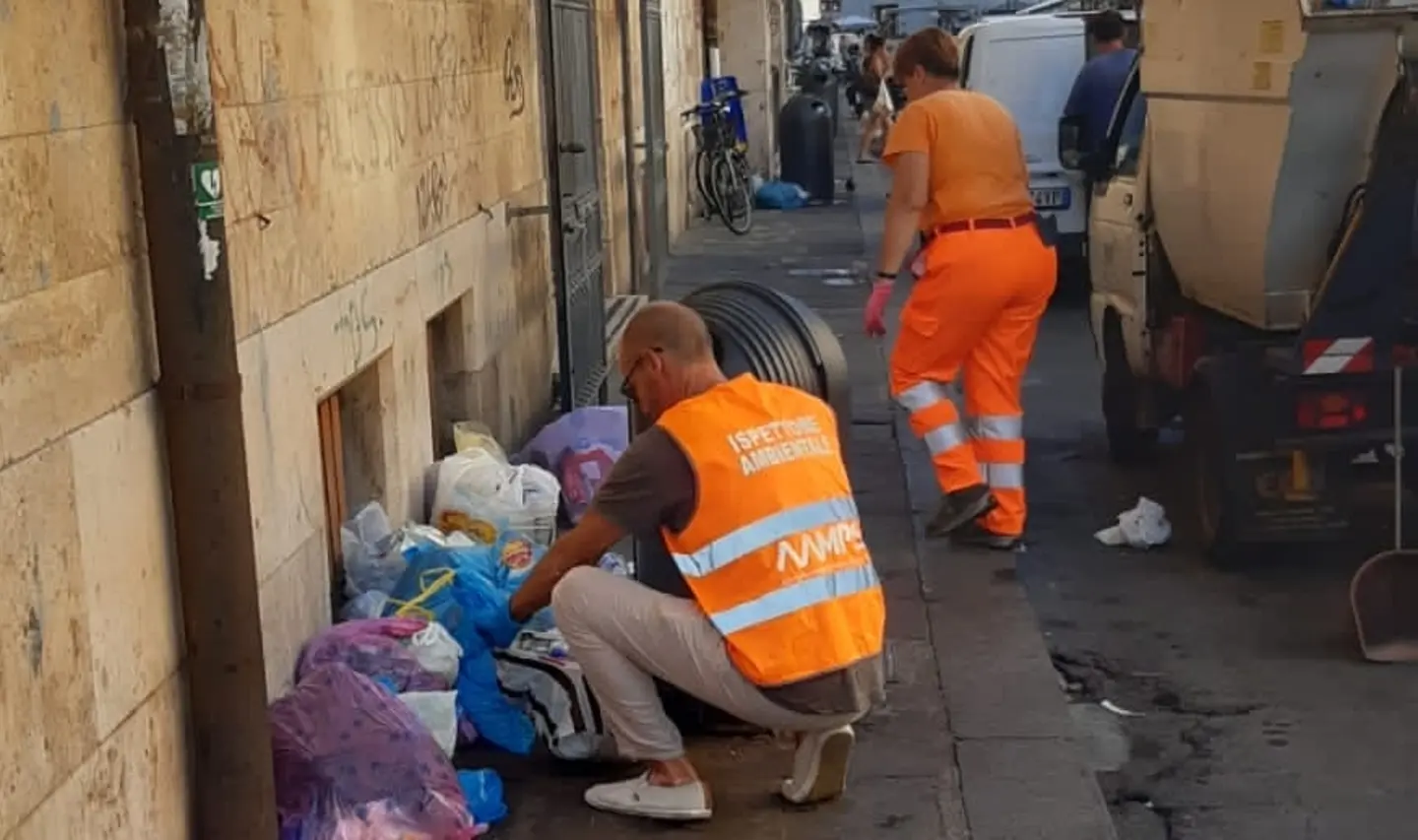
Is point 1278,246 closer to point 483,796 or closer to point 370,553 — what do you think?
point 370,553

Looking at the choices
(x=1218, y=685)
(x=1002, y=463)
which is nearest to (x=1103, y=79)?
(x=1002, y=463)

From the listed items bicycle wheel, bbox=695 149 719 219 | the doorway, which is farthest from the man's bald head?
bicycle wheel, bbox=695 149 719 219

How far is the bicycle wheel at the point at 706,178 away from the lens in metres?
20.6

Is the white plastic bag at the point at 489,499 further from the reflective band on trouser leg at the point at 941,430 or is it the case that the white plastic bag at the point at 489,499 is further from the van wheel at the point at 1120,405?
the van wheel at the point at 1120,405

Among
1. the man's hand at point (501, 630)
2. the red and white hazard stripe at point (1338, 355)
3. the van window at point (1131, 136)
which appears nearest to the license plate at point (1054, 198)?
the van window at point (1131, 136)

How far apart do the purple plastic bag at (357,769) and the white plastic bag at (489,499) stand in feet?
6.59

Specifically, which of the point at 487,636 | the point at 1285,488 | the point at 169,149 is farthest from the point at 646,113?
the point at 169,149

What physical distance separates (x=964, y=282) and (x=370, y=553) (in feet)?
8.23

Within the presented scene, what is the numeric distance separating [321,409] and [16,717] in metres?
2.86

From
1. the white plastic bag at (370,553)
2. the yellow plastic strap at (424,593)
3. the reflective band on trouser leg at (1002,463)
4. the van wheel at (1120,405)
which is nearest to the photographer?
the yellow plastic strap at (424,593)

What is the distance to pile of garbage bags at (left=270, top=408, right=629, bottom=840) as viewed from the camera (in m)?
4.47

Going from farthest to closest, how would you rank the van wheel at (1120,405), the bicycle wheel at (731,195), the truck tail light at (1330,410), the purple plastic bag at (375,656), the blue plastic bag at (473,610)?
the bicycle wheel at (731,195) → the van wheel at (1120,405) → the truck tail light at (1330,410) → the blue plastic bag at (473,610) → the purple plastic bag at (375,656)

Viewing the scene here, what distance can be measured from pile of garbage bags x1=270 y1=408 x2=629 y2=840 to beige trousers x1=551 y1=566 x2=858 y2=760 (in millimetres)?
373

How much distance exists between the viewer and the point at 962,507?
25.0ft
